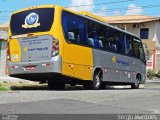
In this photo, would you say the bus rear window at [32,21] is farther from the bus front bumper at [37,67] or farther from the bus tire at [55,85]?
the bus tire at [55,85]

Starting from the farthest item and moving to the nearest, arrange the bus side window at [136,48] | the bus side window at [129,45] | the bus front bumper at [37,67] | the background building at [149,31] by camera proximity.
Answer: the background building at [149,31] < the bus side window at [136,48] < the bus side window at [129,45] < the bus front bumper at [37,67]

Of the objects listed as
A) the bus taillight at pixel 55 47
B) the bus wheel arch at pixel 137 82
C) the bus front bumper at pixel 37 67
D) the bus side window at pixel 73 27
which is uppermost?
the bus side window at pixel 73 27

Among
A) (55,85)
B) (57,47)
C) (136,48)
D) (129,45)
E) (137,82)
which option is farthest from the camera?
(137,82)

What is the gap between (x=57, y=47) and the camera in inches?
632

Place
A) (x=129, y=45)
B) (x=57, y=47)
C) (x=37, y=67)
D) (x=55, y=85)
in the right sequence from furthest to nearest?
(x=129, y=45) < (x=55, y=85) < (x=37, y=67) < (x=57, y=47)

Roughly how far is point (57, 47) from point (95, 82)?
336 cm

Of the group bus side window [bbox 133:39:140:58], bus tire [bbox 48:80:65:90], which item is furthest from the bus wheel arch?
bus tire [bbox 48:80:65:90]

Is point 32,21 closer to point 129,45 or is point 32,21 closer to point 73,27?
point 73,27

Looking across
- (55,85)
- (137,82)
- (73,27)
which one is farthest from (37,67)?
(137,82)

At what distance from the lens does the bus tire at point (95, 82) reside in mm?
18469

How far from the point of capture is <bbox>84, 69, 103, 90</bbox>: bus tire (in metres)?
18.5

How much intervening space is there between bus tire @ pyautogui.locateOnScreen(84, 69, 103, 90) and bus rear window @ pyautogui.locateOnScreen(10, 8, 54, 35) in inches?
136

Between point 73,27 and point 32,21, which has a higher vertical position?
point 32,21

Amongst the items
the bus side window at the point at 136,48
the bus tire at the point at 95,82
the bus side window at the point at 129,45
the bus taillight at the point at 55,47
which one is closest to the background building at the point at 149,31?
the bus side window at the point at 136,48
